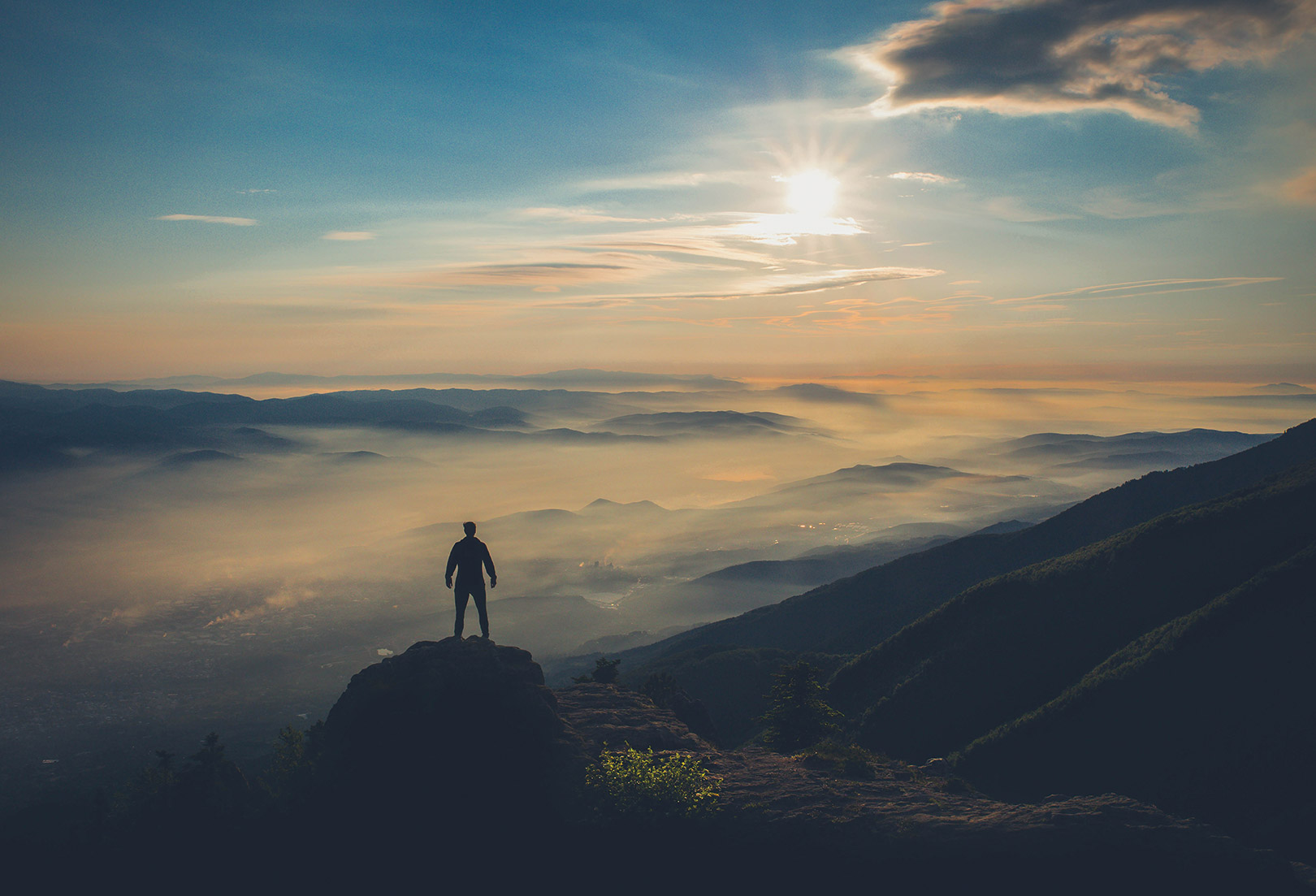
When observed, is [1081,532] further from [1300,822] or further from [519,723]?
[519,723]

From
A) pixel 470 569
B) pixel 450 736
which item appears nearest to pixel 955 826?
pixel 450 736

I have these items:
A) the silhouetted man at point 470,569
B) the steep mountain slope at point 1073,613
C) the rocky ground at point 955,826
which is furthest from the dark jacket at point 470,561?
the steep mountain slope at point 1073,613

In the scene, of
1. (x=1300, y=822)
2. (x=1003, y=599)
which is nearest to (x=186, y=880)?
(x=1300, y=822)

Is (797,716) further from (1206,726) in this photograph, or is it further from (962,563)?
(962,563)

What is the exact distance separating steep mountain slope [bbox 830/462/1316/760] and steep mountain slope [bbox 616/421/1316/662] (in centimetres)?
3766

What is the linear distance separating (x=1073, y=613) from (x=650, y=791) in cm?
4597

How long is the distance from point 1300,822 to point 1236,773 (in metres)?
3.75

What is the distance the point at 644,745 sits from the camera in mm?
19688

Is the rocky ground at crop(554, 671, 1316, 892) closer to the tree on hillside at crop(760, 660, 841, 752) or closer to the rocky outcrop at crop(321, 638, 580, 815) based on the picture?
the rocky outcrop at crop(321, 638, 580, 815)

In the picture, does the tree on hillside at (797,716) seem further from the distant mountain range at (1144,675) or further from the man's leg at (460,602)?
the man's leg at (460,602)

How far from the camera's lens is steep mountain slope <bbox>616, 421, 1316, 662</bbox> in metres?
93.3

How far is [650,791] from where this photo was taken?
15383 mm

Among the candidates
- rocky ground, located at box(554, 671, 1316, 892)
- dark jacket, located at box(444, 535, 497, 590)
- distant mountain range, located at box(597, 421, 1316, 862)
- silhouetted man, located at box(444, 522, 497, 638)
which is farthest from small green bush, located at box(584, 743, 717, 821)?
distant mountain range, located at box(597, 421, 1316, 862)

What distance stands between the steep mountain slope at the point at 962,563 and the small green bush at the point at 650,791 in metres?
89.1
